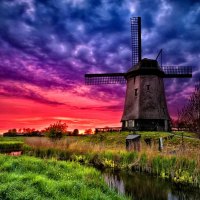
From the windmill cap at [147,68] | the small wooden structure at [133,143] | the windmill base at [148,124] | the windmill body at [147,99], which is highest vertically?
the windmill cap at [147,68]

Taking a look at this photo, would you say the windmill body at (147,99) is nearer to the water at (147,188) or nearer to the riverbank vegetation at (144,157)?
the riverbank vegetation at (144,157)

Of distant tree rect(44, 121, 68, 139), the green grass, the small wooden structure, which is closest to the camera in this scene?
the green grass

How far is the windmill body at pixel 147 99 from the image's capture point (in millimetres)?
35406

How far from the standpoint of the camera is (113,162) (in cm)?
1644

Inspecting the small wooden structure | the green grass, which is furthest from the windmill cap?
the green grass

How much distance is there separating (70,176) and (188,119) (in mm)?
10898

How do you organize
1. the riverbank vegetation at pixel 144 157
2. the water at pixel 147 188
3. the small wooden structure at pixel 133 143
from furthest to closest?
the small wooden structure at pixel 133 143 → the riverbank vegetation at pixel 144 157 → the water at pixel 147 188

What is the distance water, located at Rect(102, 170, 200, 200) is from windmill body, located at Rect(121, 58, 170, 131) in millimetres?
22003

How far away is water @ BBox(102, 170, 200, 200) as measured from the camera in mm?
10180

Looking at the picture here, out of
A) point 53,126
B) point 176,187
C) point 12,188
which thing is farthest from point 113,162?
point 53,126

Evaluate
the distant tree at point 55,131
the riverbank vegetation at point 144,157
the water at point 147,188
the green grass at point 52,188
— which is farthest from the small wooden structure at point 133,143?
the distant tree at point 55,131

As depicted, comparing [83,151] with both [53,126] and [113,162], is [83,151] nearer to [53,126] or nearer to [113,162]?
[113,162]

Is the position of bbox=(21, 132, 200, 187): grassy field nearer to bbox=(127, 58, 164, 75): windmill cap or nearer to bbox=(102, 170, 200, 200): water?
bbox=(102, 170, 200, 200): water

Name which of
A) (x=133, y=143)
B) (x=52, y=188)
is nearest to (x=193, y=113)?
(x=133, y=143)
